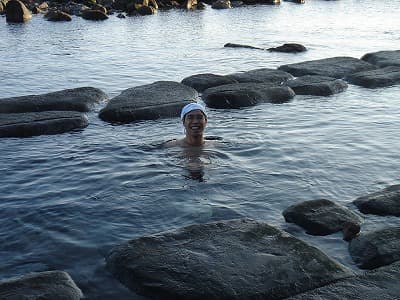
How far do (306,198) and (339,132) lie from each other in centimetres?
459

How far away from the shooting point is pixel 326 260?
282 inches

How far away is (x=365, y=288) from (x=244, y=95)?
10.4 m

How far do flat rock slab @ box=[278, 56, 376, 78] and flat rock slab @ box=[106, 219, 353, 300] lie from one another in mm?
13222

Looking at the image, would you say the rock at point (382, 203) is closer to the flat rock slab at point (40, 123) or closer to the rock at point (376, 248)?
the rock at point (376, 248)

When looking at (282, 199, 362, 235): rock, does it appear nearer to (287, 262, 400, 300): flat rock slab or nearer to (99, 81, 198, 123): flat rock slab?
(287, 262, 400, 300): flat rock slab

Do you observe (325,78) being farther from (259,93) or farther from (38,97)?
(38,97)

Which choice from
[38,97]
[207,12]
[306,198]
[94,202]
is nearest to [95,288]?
[94,202]

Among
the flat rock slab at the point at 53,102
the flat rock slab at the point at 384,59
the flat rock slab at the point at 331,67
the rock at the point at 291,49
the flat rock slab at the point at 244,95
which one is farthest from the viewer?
the rock at the point at 291,49

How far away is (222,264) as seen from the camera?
22.7 ft

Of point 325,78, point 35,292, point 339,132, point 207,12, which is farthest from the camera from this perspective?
point 207,12

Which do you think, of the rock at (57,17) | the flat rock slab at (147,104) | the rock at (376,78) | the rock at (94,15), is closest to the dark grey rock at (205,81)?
the flat rock slab at (147,104)

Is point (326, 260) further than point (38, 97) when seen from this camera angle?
No

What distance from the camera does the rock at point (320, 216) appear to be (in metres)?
8.24

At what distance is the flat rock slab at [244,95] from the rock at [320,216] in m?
7.55
